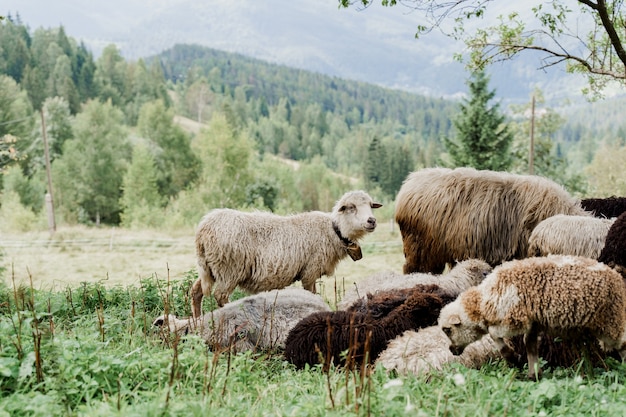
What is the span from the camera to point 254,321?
5.57 metres

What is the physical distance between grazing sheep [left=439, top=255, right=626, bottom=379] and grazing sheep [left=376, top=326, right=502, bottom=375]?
383mm

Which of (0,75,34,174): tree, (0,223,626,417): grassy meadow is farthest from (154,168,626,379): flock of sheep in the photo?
(0,75,34,174): tree

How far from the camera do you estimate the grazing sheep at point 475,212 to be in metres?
7.07

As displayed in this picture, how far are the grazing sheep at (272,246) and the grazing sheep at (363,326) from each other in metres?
1.67

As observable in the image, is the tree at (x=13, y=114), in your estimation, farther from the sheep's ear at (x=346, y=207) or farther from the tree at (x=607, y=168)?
the sheep's ear at (x=346, y=207)

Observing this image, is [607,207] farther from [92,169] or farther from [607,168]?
[92,169]

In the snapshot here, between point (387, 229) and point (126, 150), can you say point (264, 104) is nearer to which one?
point (126, 150)

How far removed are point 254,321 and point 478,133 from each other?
33563 millimetres

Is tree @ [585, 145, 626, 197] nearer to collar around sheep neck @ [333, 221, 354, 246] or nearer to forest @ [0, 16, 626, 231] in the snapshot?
forest @ [0, 16, 626, 231]

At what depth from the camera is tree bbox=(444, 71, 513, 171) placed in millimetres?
36125

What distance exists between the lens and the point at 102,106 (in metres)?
57.7

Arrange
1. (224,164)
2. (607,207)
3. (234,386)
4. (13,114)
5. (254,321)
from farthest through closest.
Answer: (13,114), (224,164), (607,207), (254,321), (234,386)

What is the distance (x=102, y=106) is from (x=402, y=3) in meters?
56.4

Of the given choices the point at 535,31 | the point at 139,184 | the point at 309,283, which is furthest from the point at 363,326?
the point at 139,184
